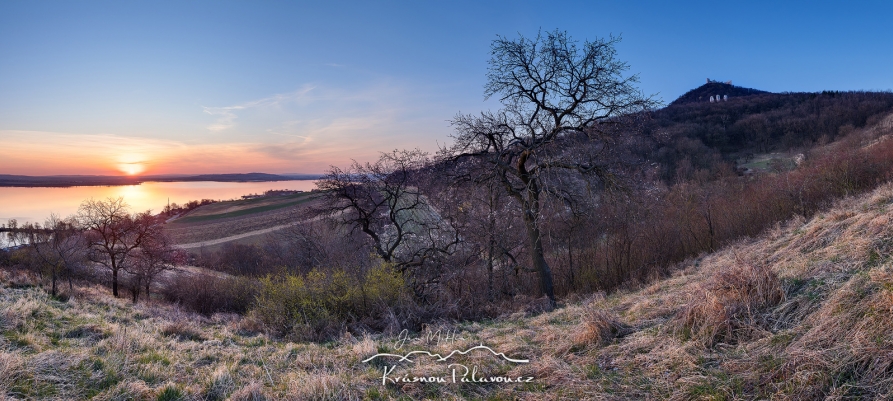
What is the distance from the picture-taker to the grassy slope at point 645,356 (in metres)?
3.33

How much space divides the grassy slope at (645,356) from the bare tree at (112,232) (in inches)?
699

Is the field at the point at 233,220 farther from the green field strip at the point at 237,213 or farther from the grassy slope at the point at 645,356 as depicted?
the grassy slope at the point at 645,356

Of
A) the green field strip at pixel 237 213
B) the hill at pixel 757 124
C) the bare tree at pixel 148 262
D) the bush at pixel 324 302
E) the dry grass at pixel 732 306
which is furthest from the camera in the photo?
the hill at pixel 757 124

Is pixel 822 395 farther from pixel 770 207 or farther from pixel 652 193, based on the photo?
pixel 770 207

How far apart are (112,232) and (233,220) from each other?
27723 mm

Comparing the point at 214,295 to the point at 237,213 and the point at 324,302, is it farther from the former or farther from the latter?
the point at 237,213

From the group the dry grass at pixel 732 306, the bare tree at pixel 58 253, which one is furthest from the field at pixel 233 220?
the dry grass at pixel 732 306

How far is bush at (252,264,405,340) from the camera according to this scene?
920 cm

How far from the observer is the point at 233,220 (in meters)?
47.9

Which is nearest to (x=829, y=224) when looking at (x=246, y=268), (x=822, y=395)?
(x=822, y=395)
